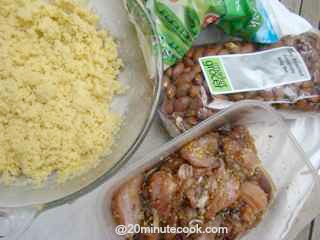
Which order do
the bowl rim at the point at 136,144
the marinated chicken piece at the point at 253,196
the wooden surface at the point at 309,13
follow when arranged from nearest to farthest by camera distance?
the bowl rim at the point at 136,144 → the marinated chicken piece at the point at 253,196 → the wooden surface at the point at 309,13

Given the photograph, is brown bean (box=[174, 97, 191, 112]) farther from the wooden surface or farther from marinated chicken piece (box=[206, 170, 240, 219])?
the wooden surface

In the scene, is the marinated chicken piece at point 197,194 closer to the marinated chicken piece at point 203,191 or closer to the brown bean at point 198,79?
the marinated chicken piece at point 203,191

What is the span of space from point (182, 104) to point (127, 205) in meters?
0.21

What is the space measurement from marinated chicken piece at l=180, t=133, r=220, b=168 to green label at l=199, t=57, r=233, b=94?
9cm

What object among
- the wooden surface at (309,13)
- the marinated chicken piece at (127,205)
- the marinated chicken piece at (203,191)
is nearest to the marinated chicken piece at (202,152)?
the marinated chicken piece at (203,191)

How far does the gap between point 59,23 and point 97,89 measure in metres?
0.13

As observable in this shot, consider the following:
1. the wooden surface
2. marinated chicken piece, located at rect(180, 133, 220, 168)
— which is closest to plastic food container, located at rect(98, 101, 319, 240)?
marinated chicken piece, located at rect(180, 133, 220, 168)

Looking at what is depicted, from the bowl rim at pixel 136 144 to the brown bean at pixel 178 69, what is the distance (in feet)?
0.31

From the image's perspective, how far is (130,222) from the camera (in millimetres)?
735

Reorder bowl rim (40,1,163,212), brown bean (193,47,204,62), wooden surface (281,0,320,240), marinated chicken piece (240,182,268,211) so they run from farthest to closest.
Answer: wooden surface (281,0,320,240), brown bean (193,47,204,62), marinated chicken piece (240,182,268,211), bowl rim (40,1,163,212)

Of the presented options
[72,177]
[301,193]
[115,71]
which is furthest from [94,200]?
[301,193]

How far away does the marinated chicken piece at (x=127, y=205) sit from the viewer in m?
0.73

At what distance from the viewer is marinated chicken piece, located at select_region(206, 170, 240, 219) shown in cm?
76

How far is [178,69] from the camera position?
877mm
